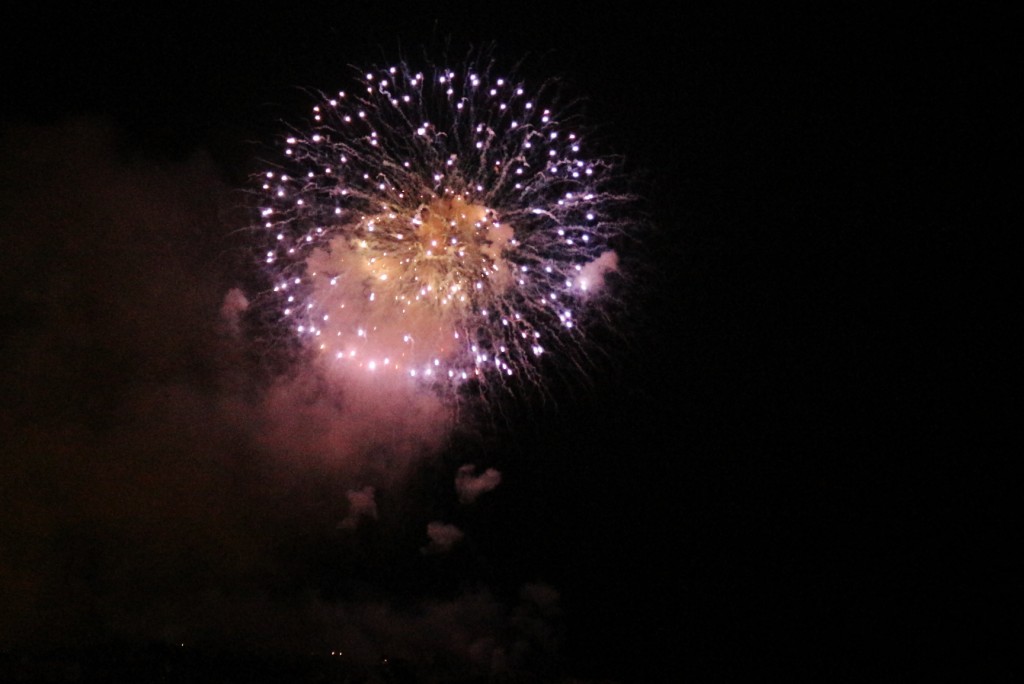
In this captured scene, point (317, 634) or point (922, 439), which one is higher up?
point (317, 634)

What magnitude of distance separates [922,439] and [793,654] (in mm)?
7570

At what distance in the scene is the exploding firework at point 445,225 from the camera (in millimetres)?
8016

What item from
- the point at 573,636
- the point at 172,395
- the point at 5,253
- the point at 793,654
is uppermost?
the point at 5,253

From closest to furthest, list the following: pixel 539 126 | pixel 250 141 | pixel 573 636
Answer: pixel 539 126, pixel 250 141, pixel 573 636

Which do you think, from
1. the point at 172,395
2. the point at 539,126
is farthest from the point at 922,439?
the point at 172,395

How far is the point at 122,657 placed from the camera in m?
14.8

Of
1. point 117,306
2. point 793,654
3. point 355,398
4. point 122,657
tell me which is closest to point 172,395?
point 117,306

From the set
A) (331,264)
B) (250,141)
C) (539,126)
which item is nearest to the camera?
(539,126)

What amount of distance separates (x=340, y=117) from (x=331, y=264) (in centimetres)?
197

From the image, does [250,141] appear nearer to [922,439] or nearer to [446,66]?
[446,66]

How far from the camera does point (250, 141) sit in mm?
9672

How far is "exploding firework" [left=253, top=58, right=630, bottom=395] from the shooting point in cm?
802

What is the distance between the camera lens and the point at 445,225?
806 cm

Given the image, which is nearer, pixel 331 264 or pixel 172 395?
pixel 331 264
